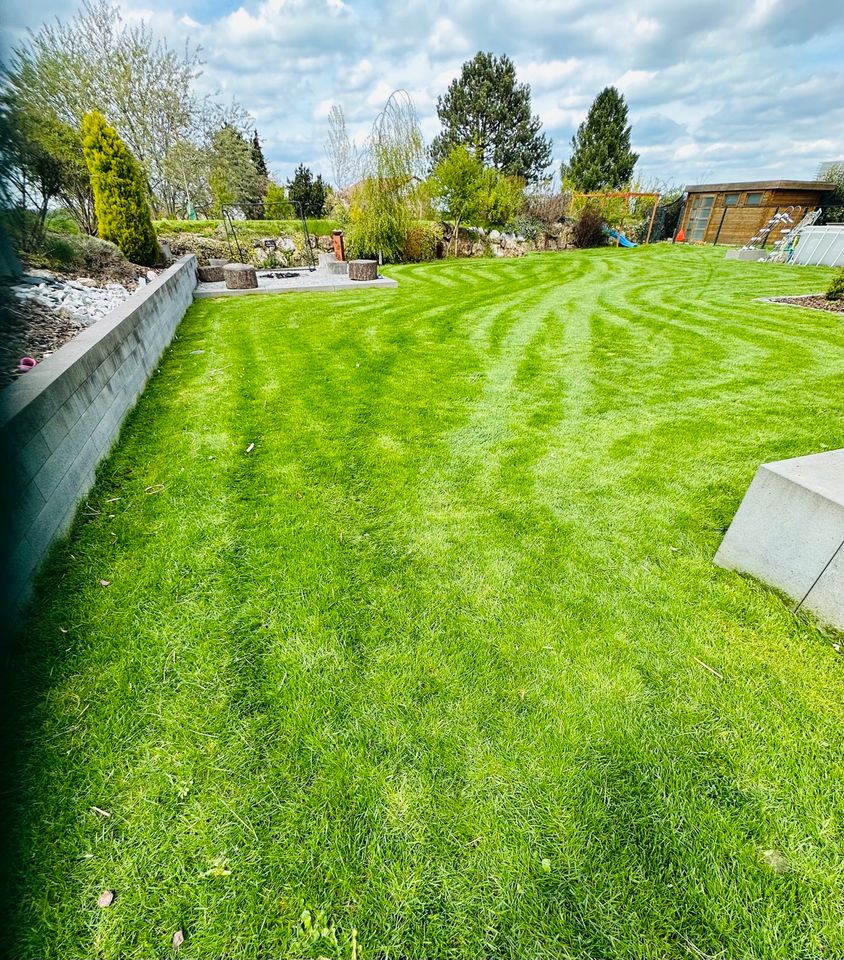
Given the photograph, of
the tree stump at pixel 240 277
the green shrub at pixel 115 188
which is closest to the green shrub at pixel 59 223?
the green shrub at pixel 115 188

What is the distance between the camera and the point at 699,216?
75.5ft

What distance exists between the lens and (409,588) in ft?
7.68

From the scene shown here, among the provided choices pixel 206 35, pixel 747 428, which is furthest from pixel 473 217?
pixel 747 428

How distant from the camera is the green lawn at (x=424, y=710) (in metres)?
1.26

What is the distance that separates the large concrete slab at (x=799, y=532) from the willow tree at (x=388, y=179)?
13.6 meters

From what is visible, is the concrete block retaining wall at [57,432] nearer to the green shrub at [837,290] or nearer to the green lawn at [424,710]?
the green lawn at [424,710]

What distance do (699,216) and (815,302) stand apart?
19197 millimetres

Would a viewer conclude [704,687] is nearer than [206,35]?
Yes

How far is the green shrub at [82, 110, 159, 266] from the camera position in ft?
24.1

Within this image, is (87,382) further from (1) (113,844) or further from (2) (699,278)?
(2) (699,278)

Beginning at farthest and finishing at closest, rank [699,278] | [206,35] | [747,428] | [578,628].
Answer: [206,35], [699,278], [747,428], [578,628]

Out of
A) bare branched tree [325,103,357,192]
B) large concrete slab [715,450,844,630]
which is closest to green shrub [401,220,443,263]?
bare branched tree [325,103,357,192]

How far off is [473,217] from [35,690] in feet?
63.7

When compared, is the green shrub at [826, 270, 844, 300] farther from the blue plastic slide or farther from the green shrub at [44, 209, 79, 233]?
the blue plastic slide
